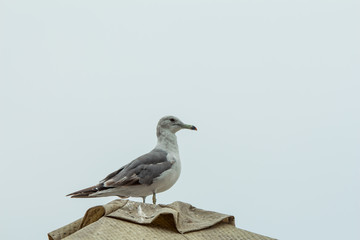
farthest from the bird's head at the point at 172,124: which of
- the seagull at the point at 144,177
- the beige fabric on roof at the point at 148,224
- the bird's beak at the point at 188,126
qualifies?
the beige fabric on roof at the point at 148,224

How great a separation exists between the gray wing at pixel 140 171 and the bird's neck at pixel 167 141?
8.7 inches

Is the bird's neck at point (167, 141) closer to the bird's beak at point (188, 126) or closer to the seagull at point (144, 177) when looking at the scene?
the seagull at point (144, 177)

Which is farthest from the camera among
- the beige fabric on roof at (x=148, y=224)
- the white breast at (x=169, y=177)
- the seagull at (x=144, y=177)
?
the white breast at (x=169, y=177)

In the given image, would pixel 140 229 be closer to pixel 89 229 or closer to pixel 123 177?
pixel 89 229

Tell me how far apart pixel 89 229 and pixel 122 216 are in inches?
9.8

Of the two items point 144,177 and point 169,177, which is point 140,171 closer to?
point 144,177

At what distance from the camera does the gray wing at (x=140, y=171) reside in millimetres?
5133

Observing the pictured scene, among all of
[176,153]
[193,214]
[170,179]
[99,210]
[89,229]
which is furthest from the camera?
[176,153]

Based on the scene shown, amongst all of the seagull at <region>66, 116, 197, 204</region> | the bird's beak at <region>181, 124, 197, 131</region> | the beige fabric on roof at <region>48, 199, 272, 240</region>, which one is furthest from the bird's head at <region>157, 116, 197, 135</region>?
the beige fabric on roof at <region>48, 199, 272, 240</region>

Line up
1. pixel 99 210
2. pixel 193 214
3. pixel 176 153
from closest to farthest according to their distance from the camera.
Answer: pixel 99 210, pixel 193 214, pixel 176 153

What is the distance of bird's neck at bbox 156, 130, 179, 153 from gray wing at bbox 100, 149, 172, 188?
22cm

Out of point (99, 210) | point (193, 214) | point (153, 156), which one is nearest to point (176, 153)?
point (153, 156)

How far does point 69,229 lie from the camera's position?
3768 millimetres

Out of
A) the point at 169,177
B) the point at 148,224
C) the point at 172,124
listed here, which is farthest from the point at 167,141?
the point at 148,224
